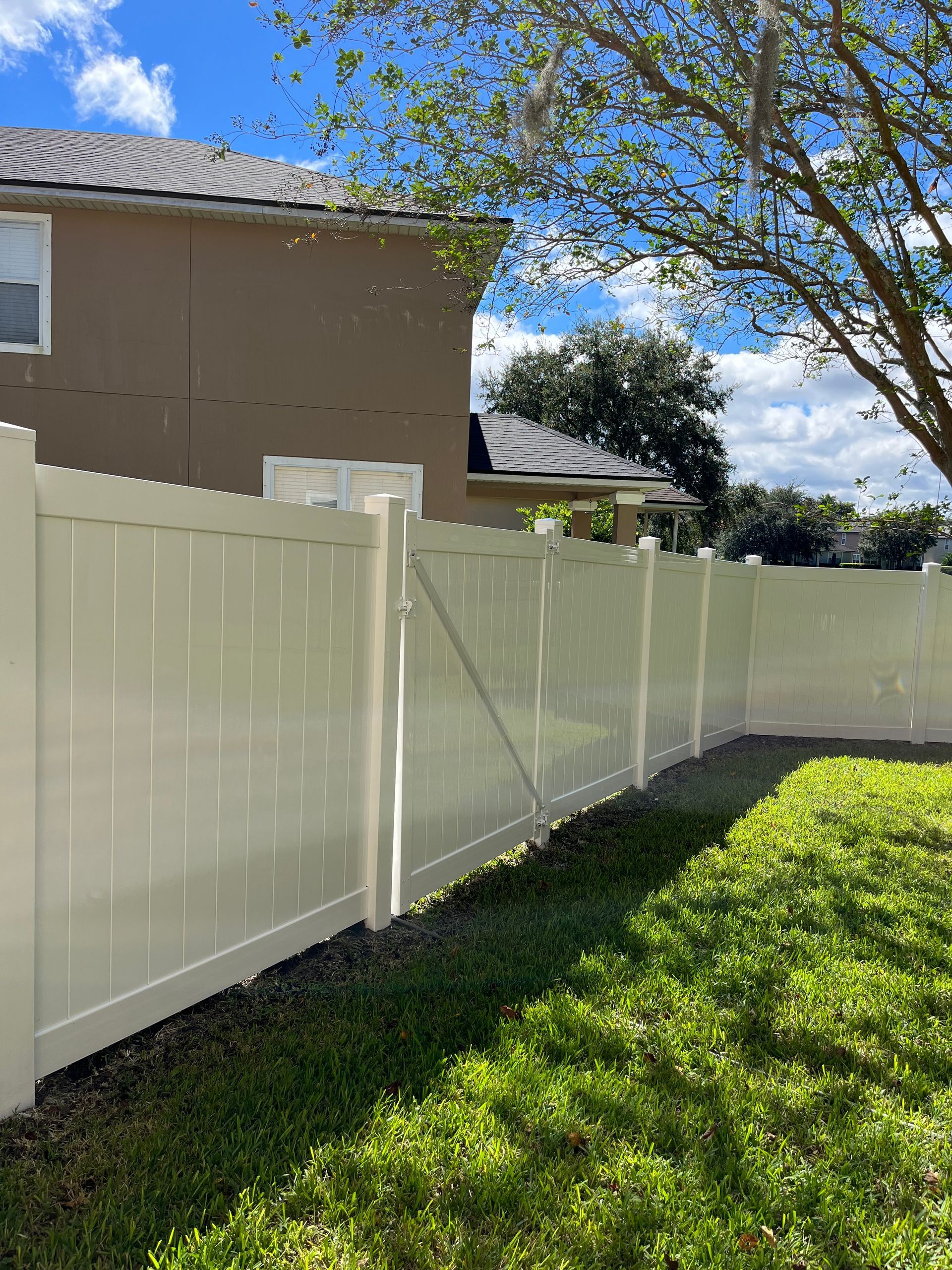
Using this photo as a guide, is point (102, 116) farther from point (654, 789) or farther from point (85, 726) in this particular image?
point (85, 726)

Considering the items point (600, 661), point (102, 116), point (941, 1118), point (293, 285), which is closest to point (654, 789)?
point (600, 661)

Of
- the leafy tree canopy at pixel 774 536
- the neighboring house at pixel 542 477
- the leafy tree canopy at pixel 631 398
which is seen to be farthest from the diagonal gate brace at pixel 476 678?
the leafy tree canopy at pixel 774 536

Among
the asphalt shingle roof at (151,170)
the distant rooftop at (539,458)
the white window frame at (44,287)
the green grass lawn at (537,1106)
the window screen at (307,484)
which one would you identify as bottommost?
the green grass lawn at (537,1106)

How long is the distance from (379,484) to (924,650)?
6.30 m

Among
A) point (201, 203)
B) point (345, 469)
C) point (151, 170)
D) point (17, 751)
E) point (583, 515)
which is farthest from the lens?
point (583, 515)

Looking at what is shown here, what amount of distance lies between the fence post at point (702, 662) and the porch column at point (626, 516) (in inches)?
231

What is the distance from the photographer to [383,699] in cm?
382

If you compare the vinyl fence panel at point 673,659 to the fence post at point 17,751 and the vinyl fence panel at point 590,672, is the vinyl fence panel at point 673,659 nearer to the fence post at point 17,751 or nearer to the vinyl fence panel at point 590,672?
the vinyl fence panel at point 590,672

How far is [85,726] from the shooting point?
2.55 m

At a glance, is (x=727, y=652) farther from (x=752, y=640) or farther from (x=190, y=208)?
(x=190, y=208)

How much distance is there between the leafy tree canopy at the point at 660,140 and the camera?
6.38 meters

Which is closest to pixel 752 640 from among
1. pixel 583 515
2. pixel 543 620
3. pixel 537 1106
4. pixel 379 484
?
pixel 379 484

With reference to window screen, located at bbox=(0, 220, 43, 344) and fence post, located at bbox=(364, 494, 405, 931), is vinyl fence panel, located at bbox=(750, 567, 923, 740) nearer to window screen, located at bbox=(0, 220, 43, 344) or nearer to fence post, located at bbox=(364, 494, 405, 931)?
fence post, located at bbox=(364, 494, 405, 931)

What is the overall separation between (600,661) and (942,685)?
18.6 feet
